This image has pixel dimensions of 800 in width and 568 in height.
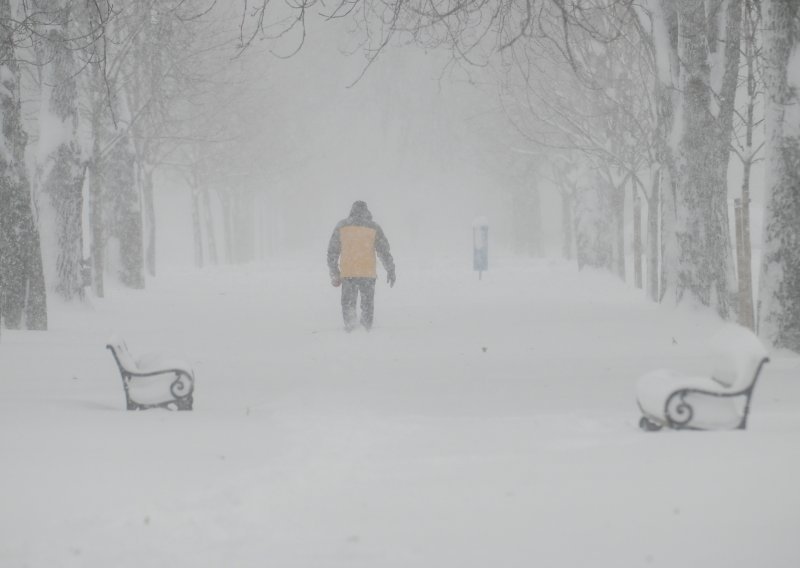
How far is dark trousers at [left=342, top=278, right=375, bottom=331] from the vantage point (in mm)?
12375

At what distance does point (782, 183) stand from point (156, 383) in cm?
624

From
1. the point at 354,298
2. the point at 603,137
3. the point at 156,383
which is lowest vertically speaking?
the point at 156,383

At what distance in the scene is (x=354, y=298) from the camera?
12.5m

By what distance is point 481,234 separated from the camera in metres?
24.3

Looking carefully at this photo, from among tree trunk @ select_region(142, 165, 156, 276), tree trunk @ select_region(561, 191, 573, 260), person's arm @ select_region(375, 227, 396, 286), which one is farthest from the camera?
tree trunk @ select_region(561, 191, 573, 260)

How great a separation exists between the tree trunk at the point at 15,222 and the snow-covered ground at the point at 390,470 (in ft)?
7.23

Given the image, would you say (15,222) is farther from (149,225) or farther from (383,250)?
(149,225)

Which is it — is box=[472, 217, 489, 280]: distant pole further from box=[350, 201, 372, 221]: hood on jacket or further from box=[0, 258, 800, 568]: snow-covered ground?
box=[0, 258, 800, 568]: snow-covered ground

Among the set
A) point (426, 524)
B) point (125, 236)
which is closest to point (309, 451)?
point (426, 524)

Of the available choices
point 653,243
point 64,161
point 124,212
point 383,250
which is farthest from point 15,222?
point 653,243

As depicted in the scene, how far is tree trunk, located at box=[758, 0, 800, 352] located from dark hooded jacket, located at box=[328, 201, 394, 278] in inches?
193

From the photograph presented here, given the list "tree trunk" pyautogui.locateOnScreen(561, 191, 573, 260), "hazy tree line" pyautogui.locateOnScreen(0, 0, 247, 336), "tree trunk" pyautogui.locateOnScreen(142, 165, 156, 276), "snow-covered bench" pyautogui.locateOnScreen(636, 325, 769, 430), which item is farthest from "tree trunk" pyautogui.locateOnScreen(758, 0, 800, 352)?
"tree trunk" pyautogui.locateOnScreen(561, 191, 573, 260)

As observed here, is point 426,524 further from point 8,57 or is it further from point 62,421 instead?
point 8,57

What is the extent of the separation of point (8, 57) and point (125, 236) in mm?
10067
